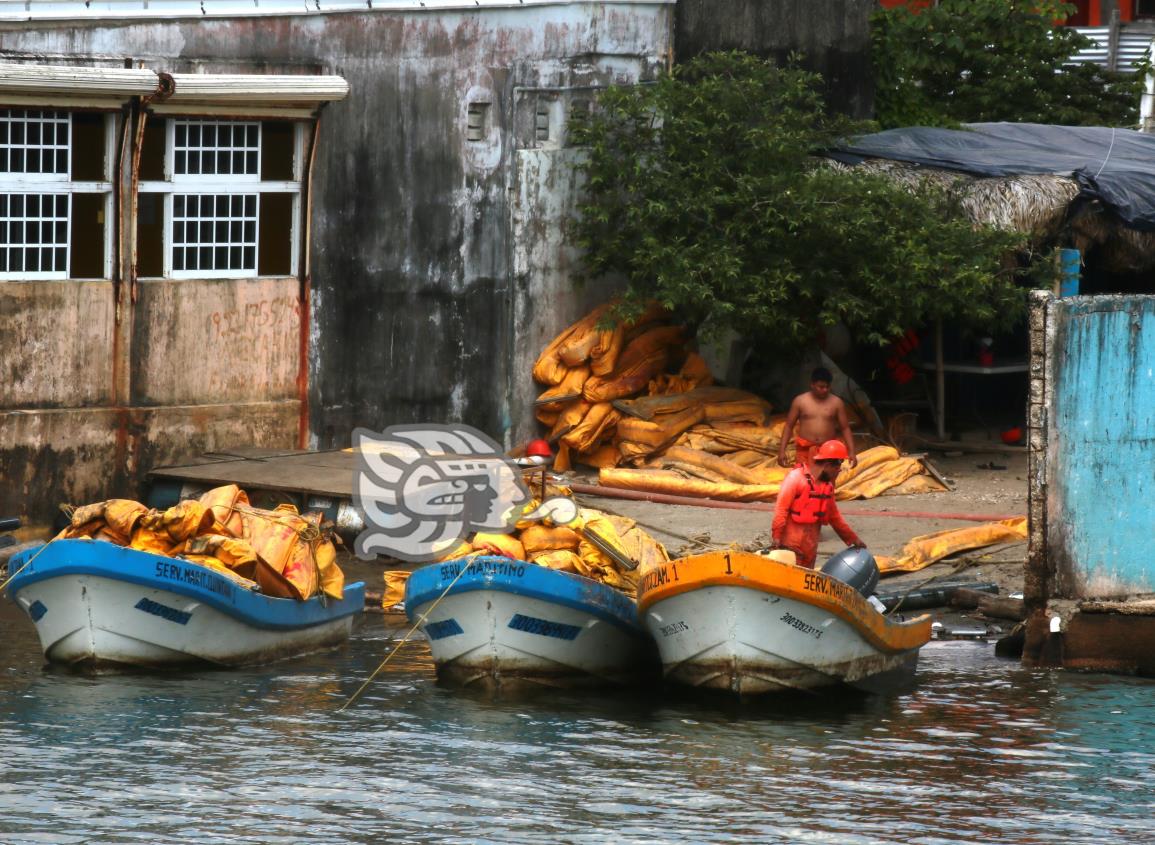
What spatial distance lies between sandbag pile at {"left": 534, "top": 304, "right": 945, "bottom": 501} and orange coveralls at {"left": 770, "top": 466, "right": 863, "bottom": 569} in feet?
14.9

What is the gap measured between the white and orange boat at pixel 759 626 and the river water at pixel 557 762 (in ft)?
0.72

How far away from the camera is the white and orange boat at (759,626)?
12750 millimetres

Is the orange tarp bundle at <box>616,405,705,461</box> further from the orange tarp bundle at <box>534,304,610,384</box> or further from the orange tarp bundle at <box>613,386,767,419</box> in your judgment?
the orange tarp bundle at <box>534,304,610,384</box>

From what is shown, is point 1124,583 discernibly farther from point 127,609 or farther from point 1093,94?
point 1093,94

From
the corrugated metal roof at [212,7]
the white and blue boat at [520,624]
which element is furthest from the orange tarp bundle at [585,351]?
the white and blue boat at [520,624]

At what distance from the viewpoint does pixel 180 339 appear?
1872cm

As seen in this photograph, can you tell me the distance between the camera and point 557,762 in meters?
11.8

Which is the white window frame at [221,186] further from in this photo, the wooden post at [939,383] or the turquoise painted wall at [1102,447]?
the turquoise painted wall at [1102,447]

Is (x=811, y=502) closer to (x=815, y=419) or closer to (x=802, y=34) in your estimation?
(x=815, y=419)

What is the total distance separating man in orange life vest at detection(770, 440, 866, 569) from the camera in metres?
14.2

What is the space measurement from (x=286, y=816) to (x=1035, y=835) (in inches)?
151

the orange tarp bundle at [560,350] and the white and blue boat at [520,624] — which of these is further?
the orange tarp bundle at [560,350]

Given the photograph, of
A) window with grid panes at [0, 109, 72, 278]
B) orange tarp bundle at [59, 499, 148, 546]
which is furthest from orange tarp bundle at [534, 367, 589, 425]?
orange tarp bundle at [59, 499, 148, 546]

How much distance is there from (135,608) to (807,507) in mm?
4588
